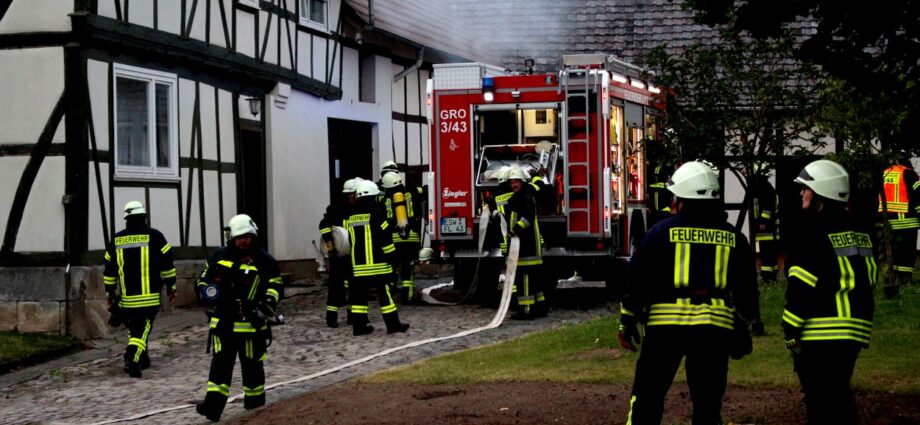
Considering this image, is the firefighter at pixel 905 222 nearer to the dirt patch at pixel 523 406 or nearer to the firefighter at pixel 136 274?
the dirt patch at pixel 523 406

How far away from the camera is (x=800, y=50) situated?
788 centimetres

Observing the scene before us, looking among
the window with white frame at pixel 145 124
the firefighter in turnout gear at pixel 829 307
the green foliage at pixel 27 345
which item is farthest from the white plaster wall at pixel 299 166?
the firefighter in turnout gear at pixel 829 307

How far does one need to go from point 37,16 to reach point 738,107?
8.10m

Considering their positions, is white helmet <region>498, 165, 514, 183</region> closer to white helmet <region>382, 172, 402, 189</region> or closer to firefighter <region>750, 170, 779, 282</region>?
white helmet <region>382, 172, 402, 189</region>

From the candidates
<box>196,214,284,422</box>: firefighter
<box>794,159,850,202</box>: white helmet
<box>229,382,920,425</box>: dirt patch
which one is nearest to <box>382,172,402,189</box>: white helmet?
<box>229,382,920,425</box>: dirt patch

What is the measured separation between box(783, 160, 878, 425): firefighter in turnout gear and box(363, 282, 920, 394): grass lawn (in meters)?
2.52

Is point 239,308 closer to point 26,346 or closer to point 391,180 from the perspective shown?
point 26,346

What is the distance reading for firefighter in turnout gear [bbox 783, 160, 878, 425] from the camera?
713 cm

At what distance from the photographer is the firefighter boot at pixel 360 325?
48.9 ft

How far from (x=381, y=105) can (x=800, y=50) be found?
57.2 ft

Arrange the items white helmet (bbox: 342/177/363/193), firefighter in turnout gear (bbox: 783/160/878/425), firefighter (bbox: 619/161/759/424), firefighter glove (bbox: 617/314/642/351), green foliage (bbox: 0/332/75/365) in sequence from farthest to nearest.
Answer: white helmet (bbox: 342/177/363/193), green foliage (bbox: 0/332/75/365), firefighter glove (bbox: 617/314/642/351), firefighter (bbox: 619/161/759/424), firefighter in turnout gear (bbox: 783/160/878/425)

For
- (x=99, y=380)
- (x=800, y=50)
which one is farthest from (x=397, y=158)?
(x=800, y=50)

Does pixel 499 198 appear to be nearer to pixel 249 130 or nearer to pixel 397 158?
pixel 249 130

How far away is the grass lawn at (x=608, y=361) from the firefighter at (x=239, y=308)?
142 centimetres
